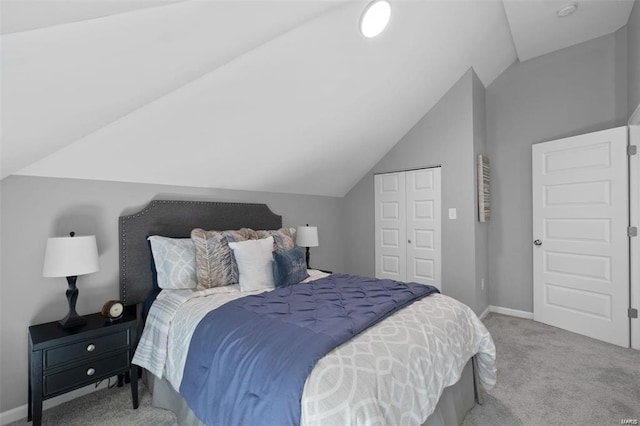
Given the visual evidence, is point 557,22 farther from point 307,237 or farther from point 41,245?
point 41,245

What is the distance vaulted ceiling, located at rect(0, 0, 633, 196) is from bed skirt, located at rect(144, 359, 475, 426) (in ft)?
5.06

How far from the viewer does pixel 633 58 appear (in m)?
2.77

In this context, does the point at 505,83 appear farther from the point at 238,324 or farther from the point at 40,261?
Result: the point at 40,261

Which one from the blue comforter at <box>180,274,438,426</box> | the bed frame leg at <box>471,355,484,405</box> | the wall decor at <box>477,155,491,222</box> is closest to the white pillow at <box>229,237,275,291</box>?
the blue comforter at <box>180,274,438,426</box>

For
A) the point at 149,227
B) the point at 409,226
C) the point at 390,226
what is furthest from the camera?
the point at 390,226

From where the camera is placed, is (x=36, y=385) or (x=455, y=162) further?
(x=455, y=162)

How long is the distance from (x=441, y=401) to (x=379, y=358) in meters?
0.65

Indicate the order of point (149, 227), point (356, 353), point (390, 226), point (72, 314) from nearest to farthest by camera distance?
1. point (356, 353)
2. point (72, 314)
3. point (149, 227)
4. point (390, 226)

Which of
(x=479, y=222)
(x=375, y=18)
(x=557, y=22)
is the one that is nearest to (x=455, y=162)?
(x=479, y=222)

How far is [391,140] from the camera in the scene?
3.82 metres

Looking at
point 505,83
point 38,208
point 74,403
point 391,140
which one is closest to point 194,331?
point 74,403

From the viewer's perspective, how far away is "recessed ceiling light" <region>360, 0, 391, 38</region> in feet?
6.69

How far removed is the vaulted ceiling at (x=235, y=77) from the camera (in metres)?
1.23

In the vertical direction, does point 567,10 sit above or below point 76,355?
above
